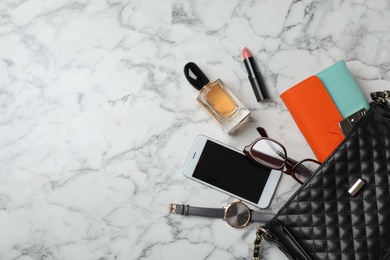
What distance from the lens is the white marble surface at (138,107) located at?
2.95 feet

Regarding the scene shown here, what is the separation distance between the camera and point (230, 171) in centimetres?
90

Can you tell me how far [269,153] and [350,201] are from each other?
0.50ft

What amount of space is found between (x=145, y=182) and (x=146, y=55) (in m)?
0.22

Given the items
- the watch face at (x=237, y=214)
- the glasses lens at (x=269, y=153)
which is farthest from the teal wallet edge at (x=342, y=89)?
the watch face at (x=237, y=214)

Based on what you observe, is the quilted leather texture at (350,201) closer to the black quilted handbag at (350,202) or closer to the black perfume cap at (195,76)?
the black quilted handbag at (350,202)

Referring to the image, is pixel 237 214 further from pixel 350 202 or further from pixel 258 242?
pixel 350 202

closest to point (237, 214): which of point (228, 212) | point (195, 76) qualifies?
point (228, 212)

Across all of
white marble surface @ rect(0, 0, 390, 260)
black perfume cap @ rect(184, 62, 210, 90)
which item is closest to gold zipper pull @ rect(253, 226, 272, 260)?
white marble surface @ rect(0, 0, 390, 260)

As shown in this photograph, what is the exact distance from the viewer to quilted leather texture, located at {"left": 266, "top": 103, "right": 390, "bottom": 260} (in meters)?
0.79

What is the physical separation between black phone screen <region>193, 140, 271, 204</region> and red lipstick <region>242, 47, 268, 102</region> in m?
0.11

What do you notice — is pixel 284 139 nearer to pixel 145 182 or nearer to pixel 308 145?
pixel 308 145

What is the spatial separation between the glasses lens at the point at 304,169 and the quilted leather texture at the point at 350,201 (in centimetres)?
7

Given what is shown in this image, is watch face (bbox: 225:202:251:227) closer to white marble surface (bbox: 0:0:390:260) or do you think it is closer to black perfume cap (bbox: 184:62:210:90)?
white marble surface (bbox: 0:0:390:260)

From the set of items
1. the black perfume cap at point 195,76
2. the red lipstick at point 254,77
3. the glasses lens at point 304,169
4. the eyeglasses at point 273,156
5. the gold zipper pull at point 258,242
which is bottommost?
the gold zipper pull at point 258,242
